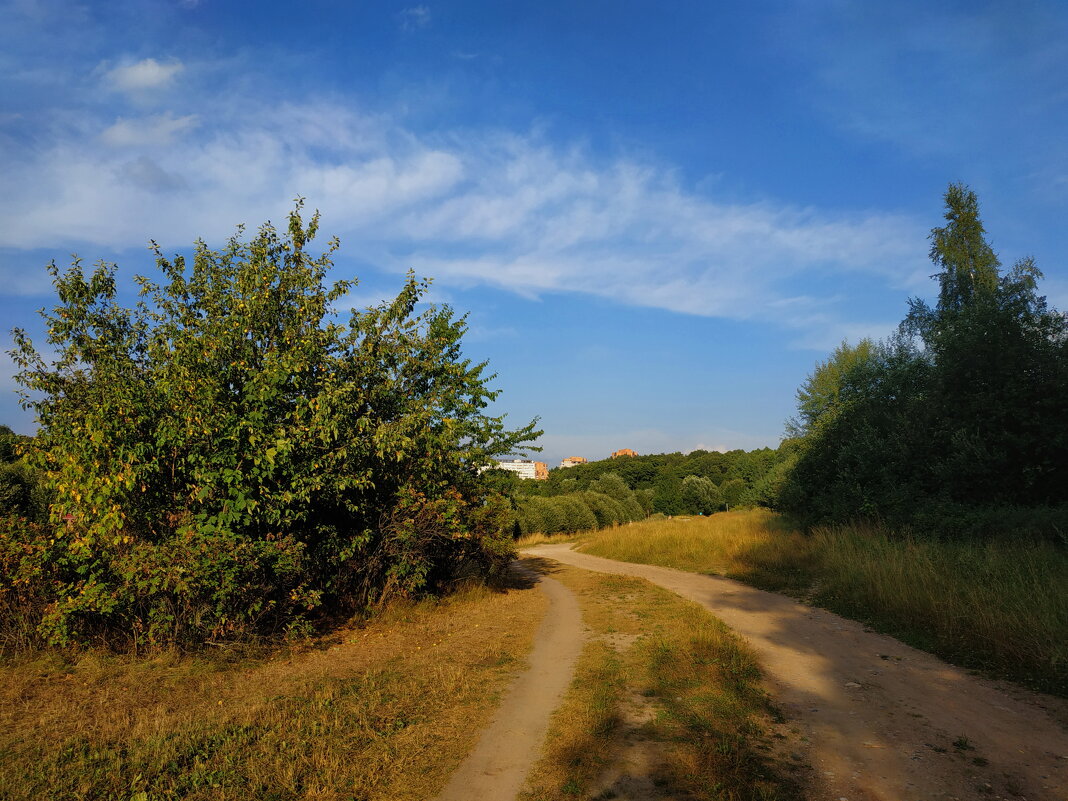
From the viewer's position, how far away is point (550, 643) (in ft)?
33.1

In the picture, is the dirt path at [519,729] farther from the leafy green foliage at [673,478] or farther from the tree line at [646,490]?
the leafy green foliage at [673,478]

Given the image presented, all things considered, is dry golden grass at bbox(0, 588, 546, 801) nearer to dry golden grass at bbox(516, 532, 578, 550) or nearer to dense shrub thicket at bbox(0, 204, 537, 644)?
dense shrub thicket at bbox(0, 204, 537, 644)

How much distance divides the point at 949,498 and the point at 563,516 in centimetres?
2724

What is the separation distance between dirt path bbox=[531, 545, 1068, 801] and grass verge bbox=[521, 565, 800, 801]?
39 cm

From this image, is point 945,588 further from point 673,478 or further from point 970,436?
point 673,478

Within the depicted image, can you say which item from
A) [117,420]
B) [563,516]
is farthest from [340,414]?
[563,516]

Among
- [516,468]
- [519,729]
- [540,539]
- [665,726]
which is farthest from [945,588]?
[516,468]

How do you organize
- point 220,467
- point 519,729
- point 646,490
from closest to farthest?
point 519,729 → point 220,467 → point 646,490

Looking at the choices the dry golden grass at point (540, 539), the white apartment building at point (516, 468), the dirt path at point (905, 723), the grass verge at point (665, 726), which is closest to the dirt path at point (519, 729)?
the grass verge at point (665, 726)

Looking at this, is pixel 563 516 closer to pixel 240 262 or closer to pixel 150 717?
pixel 240 262

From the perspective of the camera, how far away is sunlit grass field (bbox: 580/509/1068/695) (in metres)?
→ 7.46

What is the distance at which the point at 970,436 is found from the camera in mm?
15773

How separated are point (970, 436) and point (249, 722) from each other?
1767 cm

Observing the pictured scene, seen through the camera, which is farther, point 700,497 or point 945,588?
point 700,497
